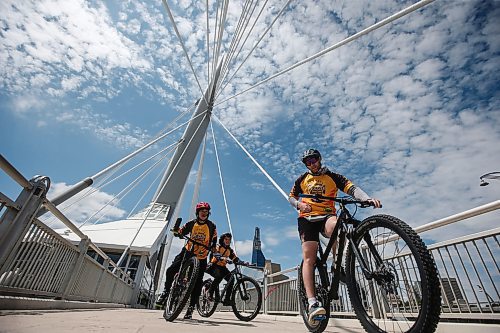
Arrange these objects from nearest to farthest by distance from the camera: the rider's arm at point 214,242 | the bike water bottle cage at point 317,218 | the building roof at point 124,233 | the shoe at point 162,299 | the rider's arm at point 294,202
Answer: the bike water bottle cage at point 317,218 < the rider's arm at point 294,202 < the shoe at point 162,299 < the rider's arm at point 214,242 < the building roof at point 124,233

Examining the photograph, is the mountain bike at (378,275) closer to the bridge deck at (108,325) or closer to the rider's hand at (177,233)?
the bridge deck at (108,325)

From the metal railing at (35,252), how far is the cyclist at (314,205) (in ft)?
8.87

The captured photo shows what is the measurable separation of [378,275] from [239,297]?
404cm

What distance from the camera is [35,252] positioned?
3.29 m

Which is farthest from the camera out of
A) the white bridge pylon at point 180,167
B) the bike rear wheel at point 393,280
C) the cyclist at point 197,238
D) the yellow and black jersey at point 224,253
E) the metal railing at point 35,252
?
the white bridge pylon at point 180,167

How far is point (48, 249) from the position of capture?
A: 3.62m

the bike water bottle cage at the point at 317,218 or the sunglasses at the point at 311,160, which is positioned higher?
the sunglasses at the point at 311,160

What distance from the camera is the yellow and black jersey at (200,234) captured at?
4.73 m

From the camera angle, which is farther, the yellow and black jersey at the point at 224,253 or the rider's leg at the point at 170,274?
the yellow and black jersey at the point at 224,253

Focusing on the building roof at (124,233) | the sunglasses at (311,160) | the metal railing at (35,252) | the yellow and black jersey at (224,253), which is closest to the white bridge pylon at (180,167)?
the building roof at (124,233)

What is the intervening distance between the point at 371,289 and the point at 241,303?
12.1 ft

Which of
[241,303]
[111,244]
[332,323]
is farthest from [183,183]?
[332,323]

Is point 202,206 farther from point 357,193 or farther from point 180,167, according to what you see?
point 180,167

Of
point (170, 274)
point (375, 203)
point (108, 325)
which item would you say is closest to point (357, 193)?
point (375, 203)
